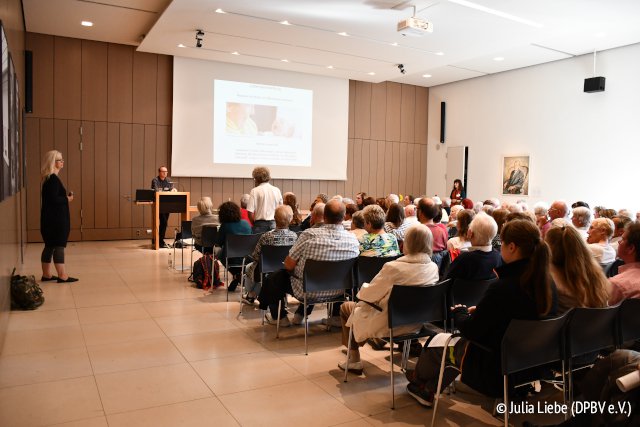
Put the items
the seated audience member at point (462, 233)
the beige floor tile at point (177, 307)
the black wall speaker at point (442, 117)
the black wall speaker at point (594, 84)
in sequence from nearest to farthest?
1. the seated audience member at point (462, 233)
2. the beige floor tile at point (177, 307)
3. the black wall speaker at point (594, 84)
4. the black wall speaker at point (442, 117)

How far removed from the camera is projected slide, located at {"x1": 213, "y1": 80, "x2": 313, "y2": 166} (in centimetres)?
1136

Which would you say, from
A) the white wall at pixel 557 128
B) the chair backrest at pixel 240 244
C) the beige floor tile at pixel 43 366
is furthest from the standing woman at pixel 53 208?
the white wall at pixel 557 128

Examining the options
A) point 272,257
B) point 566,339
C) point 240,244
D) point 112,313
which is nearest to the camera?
point 566,339

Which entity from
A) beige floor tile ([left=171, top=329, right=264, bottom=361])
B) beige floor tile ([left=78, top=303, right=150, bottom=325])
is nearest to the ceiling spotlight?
beige floor tile ([left=78, top=303, right=150, bottom=325])

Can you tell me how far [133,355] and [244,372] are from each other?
3.25 ft

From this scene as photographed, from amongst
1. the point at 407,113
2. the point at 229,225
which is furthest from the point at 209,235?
the point at 407,113

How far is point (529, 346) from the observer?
2.55m

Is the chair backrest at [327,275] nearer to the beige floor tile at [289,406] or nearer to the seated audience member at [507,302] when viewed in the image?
the beige floor tile at [289,406]

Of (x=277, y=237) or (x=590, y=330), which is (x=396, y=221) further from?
(x=590, y=330)

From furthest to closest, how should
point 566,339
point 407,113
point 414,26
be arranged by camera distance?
point 407,113 → point 414,26 → point 566,339

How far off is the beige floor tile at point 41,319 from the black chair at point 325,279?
2.41 m

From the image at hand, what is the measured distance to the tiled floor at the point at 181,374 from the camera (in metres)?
3.01

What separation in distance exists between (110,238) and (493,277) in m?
9.18

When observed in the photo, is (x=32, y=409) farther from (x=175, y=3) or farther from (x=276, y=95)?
(x=276, y=95)
